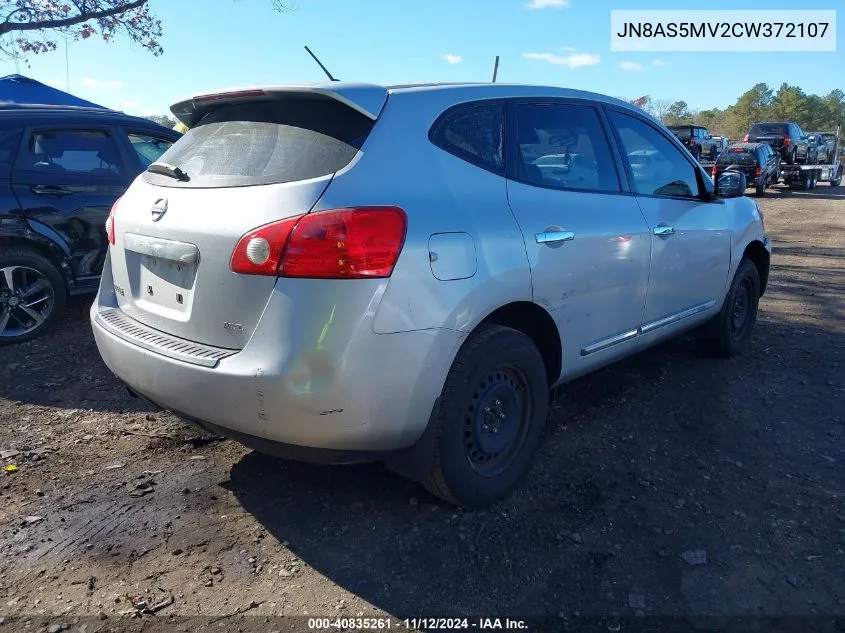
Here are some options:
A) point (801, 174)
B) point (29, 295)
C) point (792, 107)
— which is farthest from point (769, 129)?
point (792, 107)

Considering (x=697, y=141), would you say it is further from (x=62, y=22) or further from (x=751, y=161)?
(x=62, y=22)

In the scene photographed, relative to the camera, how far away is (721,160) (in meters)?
21.0

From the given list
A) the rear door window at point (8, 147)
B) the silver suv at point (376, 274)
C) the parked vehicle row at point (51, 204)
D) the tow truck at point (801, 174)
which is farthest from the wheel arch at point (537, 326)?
the tow truck at point (801, 174)

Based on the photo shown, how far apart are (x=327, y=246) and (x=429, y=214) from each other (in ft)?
1.45

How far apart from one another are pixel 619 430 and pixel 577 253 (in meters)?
1.19

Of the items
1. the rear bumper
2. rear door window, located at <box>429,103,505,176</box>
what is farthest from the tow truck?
the rear bumper

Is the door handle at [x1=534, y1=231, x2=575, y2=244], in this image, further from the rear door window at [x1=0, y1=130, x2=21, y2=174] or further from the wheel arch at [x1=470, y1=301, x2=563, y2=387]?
the rear door window at [x1=0, y1=130, x2=21, y2=174]

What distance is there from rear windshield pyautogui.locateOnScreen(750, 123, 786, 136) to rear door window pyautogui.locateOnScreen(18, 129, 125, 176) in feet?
80.2

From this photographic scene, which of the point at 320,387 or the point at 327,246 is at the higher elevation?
the point at 327,246

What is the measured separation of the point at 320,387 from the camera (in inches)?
91.7

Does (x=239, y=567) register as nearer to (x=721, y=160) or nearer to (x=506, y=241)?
(x=506, y=241)

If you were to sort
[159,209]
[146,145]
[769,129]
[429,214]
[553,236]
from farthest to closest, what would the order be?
1. [769,129]
2. [146,145]
3. [553,236]
4. [159,209]
5. [429,214]

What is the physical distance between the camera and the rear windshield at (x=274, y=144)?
252 centimetres

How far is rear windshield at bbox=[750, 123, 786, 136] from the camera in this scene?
24216mm
